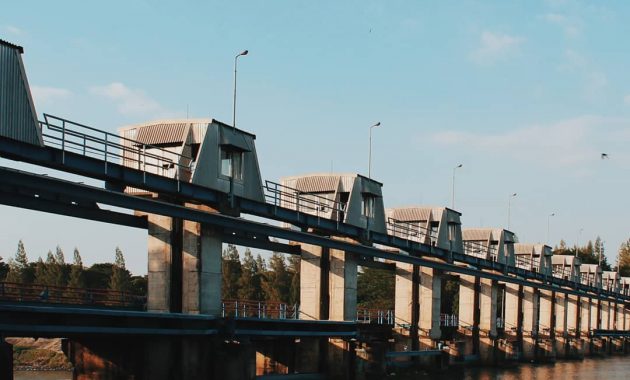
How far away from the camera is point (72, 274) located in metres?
128

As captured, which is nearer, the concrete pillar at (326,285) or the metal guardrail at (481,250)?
the concrete pillar at (326,285)

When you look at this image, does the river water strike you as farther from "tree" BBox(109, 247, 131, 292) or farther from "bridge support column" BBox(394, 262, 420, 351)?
"tree" BBox(109, 247, 131, 292)

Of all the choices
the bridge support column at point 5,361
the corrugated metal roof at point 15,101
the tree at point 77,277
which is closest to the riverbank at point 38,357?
the tree at point 77,277

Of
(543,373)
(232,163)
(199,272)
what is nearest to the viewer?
(199,272)

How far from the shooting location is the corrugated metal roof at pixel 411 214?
238 ft

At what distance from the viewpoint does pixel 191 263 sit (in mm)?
41469

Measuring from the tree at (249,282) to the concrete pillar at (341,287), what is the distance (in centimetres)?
8853

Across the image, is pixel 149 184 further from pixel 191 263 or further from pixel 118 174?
pixel 191 263

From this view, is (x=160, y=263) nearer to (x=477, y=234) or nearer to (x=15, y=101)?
(x=15, y=101)

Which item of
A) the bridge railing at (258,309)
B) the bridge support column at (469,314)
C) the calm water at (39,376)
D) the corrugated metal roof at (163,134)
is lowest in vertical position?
the calm water at (39,376)

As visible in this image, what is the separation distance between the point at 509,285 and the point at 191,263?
2371 inches

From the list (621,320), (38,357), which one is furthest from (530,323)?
(621,320)

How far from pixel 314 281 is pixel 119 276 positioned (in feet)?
273

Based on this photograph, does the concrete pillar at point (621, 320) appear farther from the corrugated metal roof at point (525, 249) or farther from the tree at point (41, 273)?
the tree at point (41, 273)
